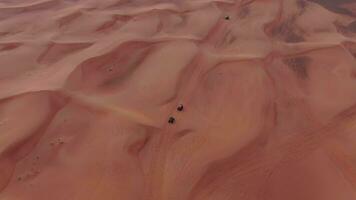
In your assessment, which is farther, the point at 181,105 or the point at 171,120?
the point at 181,105

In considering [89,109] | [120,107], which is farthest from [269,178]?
[89,109]

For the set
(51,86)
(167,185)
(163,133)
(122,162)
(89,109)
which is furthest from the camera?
(51,86)

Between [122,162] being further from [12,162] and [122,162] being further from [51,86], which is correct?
[51,86]

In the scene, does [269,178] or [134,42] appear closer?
[269,178]

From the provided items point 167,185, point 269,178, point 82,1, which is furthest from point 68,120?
point 82,1

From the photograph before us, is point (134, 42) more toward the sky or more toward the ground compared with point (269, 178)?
more toward the sky

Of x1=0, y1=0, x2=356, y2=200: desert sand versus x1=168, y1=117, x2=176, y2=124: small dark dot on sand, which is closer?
x1=0, y1=0, x2=356, y2=200: desert sand

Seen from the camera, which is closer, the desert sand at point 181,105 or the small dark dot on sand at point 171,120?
the desert sand at point 181,105

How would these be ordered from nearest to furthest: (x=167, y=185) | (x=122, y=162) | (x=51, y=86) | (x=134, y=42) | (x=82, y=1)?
(x=167, y=185), (x=122, y=162), (x=51, y=86), (x=134, y=42), (x=82, y=1)
